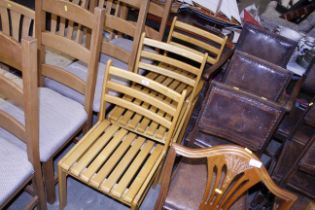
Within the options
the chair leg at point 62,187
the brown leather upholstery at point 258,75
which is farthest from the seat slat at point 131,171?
the brown leather upholstery at point 258,75

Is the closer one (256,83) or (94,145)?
(94,145)

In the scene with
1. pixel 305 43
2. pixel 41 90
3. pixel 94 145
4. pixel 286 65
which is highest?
pixel 305 43

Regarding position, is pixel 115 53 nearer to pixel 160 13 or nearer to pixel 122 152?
pixel 160 13

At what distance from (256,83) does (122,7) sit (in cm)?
112

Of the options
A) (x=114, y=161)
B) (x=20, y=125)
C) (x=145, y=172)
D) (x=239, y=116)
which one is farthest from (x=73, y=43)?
(x=239, y=116)

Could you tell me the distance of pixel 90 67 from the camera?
124 cm

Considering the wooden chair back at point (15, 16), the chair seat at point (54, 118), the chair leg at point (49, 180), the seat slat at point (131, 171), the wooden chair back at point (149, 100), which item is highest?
the wooden chair back at point (15, 16)

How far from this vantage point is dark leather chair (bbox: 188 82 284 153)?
45.1 inches

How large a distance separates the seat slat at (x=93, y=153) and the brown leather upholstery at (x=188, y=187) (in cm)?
36

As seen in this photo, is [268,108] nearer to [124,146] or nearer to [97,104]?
[124,146]

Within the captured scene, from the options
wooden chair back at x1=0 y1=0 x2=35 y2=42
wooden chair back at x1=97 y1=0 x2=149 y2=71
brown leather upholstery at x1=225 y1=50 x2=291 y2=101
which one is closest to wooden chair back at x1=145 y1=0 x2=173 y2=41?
wooden chair back at x1=97 y1=0 x2=149 y2=71

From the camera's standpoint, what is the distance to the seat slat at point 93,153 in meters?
1.19

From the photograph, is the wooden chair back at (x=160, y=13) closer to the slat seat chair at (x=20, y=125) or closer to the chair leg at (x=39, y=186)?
the slat seat chair at (x=20, y=125)

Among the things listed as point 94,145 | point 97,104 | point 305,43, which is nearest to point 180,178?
point 94,145
